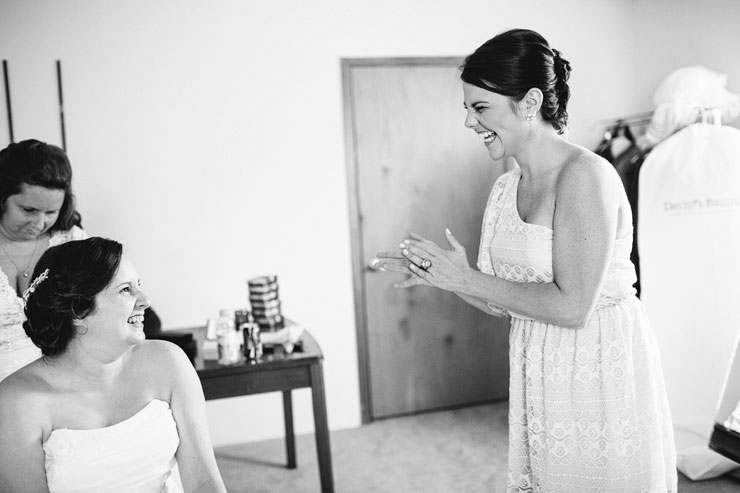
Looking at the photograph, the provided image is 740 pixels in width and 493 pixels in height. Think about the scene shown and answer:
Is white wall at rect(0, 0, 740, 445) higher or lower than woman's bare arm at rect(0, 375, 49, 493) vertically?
higher

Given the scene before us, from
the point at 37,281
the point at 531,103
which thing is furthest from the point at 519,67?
the point at 37,281

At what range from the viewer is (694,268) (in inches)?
114

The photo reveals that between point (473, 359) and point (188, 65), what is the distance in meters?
2.29

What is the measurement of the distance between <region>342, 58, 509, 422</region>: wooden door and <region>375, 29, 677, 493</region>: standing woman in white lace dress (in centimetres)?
202

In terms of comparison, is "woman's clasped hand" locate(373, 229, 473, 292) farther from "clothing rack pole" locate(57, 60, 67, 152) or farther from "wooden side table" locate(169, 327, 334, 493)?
"clothing rack pole" locate(57, 60, 67, 152)

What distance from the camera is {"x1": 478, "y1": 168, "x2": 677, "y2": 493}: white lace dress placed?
1.53 metres

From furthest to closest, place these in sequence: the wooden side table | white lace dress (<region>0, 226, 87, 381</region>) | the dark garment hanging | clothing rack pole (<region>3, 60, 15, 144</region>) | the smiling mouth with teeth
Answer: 1. the dark garment hanging
2. clothing rack pole (<region>3, 60, 15, 144</region>)
3. the wooden side table
4. white lace dress (<region>0, 226, 87, 381</region>)
5. the smiling mouth with teeth

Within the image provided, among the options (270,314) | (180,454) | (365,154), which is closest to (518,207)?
(180,454)

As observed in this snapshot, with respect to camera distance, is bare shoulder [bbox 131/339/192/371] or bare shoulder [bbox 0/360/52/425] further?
bare shoulder [bbox 131/339/192/371]

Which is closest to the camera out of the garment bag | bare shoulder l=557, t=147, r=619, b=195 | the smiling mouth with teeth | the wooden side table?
bare shoulder l=557, t=147, r=619, b=195

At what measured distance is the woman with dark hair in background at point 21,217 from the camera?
2250 millimetres

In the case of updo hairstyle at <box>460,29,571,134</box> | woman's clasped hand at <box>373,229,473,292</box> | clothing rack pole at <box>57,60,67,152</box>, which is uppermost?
clothing rack pole at <box>57,60,67,152</box>

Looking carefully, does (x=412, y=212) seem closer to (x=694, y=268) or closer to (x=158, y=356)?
(x=694, y=268)

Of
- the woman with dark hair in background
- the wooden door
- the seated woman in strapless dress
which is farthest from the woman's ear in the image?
the wooden door
